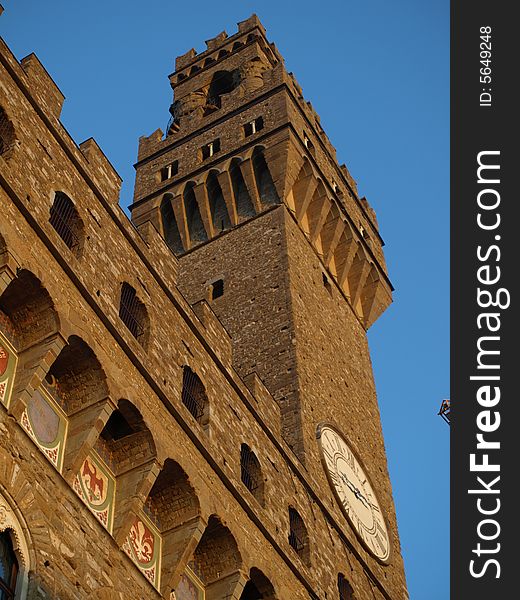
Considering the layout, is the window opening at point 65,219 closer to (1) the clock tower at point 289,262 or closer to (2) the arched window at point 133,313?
(2) the arched window at point 133,313

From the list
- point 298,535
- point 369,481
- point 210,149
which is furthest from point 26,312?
point 210,149

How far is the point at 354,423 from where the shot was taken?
20219mm

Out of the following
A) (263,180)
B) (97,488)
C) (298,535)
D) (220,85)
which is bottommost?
(97,488)

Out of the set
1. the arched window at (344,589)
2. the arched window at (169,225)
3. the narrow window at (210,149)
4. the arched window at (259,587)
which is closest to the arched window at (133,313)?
the arched window at (259,587)

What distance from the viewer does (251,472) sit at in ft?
47.7

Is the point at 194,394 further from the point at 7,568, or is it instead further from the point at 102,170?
the point at 7,568

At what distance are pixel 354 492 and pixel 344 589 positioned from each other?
8.57ft

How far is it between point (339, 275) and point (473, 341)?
31.6ft

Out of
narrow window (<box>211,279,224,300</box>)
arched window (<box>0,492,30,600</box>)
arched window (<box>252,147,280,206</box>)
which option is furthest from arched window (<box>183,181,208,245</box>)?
arched window (<box>0,492,30,600</box>)

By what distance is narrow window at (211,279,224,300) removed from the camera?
827 inches

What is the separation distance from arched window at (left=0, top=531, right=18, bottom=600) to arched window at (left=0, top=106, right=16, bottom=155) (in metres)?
4.18

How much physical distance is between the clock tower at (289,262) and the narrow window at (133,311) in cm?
173

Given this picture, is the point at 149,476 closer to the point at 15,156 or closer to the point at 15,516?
the point at 15,516

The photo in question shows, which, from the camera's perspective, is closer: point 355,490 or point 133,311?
point 133,311
